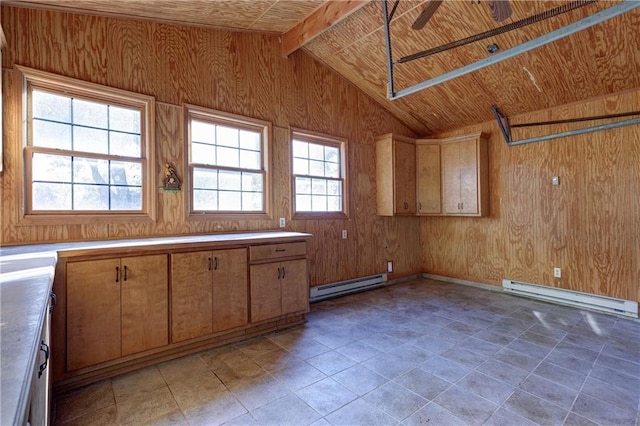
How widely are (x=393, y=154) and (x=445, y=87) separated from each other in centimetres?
117

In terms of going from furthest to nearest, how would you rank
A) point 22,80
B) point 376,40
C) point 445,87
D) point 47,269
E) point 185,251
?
point 445,87
point 376,40
point 185,251
point 22,80
point 47,269

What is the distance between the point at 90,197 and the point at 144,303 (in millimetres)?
1139

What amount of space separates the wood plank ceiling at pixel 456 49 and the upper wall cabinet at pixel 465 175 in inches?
18.8

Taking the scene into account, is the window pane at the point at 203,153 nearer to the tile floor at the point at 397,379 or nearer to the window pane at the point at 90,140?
the window pane at the point at 90,140

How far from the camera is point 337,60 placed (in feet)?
14.2

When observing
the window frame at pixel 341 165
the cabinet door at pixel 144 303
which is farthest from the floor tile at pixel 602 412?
the window frame at pixel 341 165

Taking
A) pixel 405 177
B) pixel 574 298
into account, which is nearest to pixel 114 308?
pixel 405 177

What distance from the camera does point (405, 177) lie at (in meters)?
5.01

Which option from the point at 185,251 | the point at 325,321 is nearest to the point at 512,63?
the point at 325,321

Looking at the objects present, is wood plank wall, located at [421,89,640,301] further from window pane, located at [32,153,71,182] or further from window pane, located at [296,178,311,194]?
window pane, located at [32,153,71,182]

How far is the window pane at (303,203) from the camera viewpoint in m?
4.21

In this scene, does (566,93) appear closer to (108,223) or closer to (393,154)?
(393,154)

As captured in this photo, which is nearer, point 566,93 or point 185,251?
point 185,251

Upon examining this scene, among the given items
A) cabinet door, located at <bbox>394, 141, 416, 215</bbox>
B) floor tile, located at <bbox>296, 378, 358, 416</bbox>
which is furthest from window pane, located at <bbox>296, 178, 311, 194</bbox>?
floor tile, located at <bbox>296, 378, 358, 416</bbox>
